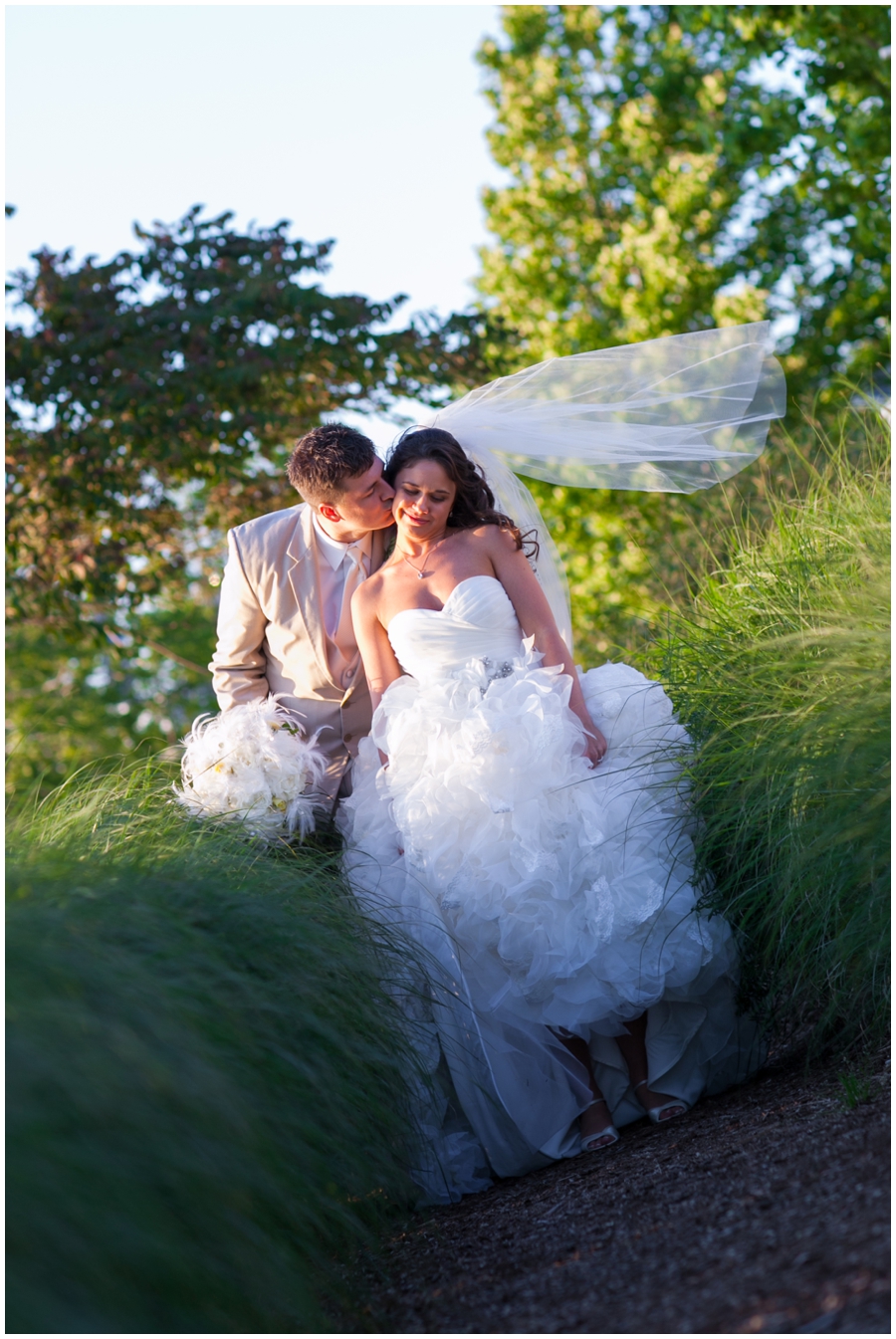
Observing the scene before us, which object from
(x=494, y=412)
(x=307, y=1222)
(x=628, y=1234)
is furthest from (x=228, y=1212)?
(x=494, y=412)

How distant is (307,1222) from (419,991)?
955mm

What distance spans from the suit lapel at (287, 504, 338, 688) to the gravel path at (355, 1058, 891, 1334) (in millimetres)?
2045

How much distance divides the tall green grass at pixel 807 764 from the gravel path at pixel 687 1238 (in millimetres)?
340

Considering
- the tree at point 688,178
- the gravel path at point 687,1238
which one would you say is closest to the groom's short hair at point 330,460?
the gravel path at point 687,1238

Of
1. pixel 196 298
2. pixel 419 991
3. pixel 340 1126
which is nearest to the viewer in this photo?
pixel 340 1126

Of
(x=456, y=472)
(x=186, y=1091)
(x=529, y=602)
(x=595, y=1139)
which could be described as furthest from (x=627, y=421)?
(x=186, y=1091)

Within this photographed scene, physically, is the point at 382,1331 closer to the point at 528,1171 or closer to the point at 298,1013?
the point at 298,1013

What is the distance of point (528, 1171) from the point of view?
357cm

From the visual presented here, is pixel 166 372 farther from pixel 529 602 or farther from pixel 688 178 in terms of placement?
pixel 688 178

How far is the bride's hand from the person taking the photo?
388 centimetres

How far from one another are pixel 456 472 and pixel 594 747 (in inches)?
45.3

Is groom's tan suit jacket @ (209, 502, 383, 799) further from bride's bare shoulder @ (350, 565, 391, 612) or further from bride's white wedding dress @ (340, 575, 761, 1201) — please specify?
bride's white wedding dress @ (340, 575, 761, 1201)

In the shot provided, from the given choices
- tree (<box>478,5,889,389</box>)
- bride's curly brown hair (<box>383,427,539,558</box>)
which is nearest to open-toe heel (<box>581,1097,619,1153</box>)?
bride's curly brown hair (<box>383,427,539,558</box>)

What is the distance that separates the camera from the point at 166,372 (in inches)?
309
